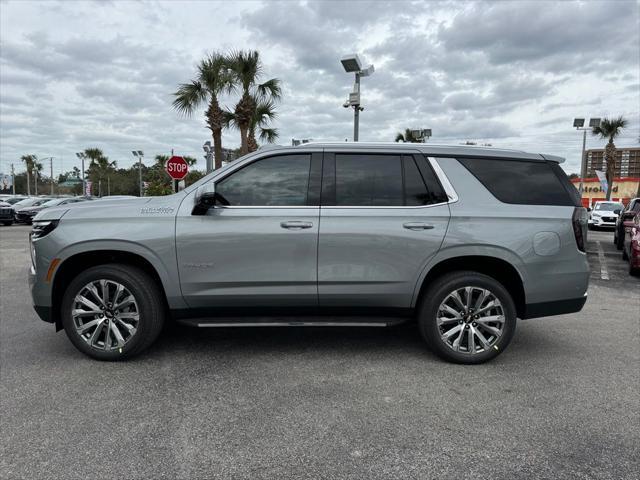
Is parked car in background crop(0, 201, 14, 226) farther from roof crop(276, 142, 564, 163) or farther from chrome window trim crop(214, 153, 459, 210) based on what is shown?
roof crop(276, 142, 564, 163)

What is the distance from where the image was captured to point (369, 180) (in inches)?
161

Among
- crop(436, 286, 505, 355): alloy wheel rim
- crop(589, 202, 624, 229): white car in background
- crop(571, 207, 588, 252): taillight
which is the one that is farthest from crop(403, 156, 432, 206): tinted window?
crop(589, 202, 624, 229): white car in background

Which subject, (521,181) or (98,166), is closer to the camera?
(521,181)

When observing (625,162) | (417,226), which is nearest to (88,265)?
(417,226)

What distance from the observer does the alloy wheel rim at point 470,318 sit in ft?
13.2

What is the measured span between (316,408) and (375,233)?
1452 mm

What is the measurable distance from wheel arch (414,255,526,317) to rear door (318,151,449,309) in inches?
6.6

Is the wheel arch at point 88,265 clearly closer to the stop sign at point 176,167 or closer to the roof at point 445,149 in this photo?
the roof at point 445,149

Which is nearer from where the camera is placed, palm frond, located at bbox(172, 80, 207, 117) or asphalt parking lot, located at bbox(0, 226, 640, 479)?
asphalt parking lot, located at bbox(0, 226, 640, 479)

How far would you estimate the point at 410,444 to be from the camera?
9.20 feet

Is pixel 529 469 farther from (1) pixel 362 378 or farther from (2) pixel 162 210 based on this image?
(2) pixel 162 210

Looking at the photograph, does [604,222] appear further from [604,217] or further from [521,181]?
[521,181]

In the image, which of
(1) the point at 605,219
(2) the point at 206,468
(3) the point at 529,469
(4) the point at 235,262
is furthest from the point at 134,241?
A: (1) the point at 605,219

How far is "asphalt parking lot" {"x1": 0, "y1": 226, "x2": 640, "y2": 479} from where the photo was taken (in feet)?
8.55
